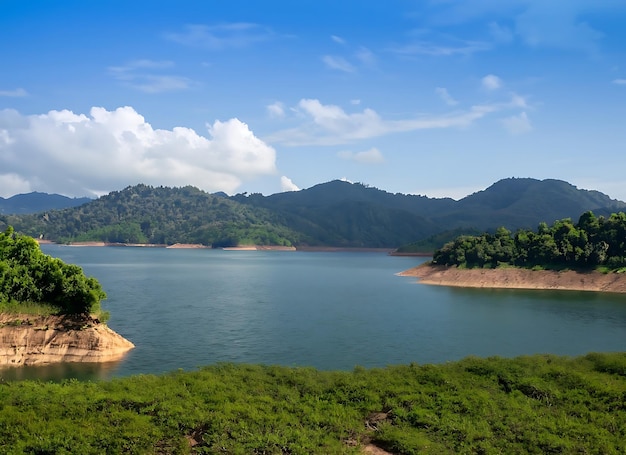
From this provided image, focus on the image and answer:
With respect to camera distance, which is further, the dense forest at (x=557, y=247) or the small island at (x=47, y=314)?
the dense forest at (x=557, y=247)

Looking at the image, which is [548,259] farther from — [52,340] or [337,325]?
[52,340]

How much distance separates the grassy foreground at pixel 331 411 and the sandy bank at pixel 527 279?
88563 mm

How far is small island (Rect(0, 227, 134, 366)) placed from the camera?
156 ft

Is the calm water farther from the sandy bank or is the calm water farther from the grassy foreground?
the grassy foreground

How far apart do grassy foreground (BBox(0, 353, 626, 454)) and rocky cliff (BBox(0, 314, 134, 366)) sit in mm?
20656

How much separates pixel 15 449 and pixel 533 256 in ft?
405

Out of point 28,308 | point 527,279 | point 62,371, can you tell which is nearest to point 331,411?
point 62,371

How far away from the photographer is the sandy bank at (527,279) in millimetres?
109000

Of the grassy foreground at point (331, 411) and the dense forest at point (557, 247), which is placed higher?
the dense forest at point (557, 247)

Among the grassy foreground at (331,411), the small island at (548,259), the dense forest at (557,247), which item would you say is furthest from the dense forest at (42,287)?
the dense forest at (557,247)

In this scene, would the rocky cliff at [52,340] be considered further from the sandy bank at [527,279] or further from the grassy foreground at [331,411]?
the sandy bank at [527,279]

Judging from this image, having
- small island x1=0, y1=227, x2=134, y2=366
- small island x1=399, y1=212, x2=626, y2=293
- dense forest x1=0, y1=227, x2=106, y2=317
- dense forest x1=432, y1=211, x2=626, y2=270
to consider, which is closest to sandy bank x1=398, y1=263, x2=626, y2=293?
small island x1=399, y1=212, x2=626, y2=293

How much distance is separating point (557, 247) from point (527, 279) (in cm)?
1103

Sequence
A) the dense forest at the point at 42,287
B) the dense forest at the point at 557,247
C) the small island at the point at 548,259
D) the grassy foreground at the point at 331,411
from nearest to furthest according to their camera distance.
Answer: the grassy foreground at the point at 331,411
the dense forest at the point at 42,287
the small island at the point at 548,259
the dense forest at the point at 557,247
